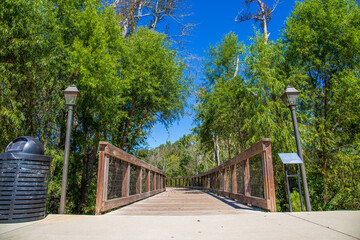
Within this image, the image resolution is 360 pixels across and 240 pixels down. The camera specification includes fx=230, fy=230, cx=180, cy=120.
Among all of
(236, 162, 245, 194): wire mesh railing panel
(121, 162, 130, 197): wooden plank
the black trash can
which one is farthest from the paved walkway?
(236, 162, 245, 194): wire mesh railing panel

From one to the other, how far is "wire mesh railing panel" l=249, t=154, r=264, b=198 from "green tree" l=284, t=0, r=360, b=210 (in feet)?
14.5

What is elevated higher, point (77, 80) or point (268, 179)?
point (77, 80)

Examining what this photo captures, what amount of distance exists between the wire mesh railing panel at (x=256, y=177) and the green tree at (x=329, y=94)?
174 inches

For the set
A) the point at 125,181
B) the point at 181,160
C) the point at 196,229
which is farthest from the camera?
the point at 181,160

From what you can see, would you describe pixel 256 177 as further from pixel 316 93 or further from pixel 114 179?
pixel 316 93

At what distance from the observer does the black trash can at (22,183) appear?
2768 mm

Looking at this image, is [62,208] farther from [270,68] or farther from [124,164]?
[270,68]

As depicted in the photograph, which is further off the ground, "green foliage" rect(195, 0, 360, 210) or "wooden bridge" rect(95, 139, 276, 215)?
"green foliage" rect(195, 0, 360, 210)

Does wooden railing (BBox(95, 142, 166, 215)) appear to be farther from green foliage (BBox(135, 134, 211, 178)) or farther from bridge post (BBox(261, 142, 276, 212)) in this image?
green foliage (BBox(135, 134, 211, 178))

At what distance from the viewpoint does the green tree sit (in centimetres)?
792

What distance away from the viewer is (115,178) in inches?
170

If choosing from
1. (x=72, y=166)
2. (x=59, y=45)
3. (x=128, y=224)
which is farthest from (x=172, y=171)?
(x=128, y=224)

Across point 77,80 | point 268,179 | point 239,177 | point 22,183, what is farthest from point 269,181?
point 77,80

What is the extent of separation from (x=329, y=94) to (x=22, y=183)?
9.67 meters
